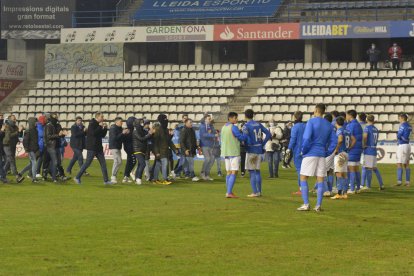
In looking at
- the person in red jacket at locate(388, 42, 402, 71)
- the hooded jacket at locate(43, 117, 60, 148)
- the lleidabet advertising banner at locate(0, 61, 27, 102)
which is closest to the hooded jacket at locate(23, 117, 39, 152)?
the hooded jacket at locate(43, 117, 60, 148)

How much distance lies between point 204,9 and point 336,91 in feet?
34.5

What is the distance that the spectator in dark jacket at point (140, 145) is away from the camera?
1187 inches

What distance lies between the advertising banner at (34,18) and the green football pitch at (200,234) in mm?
37271

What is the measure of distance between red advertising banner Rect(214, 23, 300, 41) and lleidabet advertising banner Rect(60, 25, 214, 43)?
2.14 ft

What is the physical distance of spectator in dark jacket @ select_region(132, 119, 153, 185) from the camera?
3014cm

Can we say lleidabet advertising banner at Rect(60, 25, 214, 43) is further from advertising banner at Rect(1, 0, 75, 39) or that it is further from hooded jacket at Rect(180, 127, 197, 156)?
hooded jacket at Rect(180, 127, 197, 156)

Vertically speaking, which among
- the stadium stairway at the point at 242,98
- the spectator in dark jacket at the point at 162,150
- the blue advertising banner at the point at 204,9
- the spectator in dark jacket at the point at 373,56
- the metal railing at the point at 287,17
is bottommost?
the spectator in dark jacket at the point at 162,150

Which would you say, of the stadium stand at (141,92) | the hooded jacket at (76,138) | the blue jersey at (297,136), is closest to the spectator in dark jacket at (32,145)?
the hooded jacket at (76,138)

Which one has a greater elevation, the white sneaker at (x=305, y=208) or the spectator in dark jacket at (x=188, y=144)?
the spectator in dark jacket at (x=188, y=144)

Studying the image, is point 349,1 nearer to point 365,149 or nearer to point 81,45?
point 81,45

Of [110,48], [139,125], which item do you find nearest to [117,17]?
[110,48]

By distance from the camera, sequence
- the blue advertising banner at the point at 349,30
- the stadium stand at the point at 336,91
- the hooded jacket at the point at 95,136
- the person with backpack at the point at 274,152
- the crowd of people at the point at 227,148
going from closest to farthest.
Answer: the crowd of people at the point at 227,148 < the hooded jacket at the point at 95,136 < the person with backpack at the point at 274,152 < the stadium stand at the point at 336,91 < the blue advertising banner at the point at 349,30

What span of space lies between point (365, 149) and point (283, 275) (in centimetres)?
1532

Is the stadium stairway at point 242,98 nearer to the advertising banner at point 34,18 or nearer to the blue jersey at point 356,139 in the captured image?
the advertising banner at point 34,18
